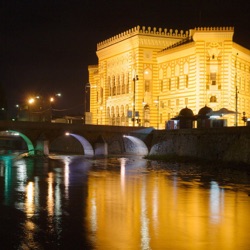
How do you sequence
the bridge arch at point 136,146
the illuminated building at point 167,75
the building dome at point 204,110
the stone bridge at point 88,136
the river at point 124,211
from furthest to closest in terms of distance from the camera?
the bridge arch at point 136,146, the illuminated building at point 167,75, the stone bridge at point 88,136, the building dome at point 204,110, the river at point 124,211

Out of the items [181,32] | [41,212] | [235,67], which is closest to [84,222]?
[41,212]

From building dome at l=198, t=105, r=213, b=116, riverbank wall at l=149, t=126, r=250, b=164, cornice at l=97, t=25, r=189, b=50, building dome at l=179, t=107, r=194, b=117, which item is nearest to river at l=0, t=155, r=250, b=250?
riverbank wall at l=149, t=126, r=250, b=164

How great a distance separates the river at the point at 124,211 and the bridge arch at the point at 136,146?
28.4 m

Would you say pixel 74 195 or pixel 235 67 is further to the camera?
pixel 235 67

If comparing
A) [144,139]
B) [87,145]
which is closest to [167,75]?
[144,139]

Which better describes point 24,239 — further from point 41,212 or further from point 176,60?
point 176,60

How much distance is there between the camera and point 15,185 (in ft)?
115

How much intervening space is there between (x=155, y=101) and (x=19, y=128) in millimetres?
21704

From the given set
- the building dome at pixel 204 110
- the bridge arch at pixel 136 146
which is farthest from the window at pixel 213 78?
the bridge arch at pixel 136 146

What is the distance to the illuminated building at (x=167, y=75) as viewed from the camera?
67562 millimetres

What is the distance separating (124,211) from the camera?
2539 cm

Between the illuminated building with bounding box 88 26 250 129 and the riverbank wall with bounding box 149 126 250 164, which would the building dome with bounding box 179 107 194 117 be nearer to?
the riverbank wall with bounding box 149 126 250 164

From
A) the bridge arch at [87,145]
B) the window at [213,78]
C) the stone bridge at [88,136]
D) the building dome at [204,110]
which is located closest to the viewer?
the building dome at [204,110]

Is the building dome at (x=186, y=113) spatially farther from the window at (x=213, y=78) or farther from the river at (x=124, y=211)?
the river at (x=124, y=211)
